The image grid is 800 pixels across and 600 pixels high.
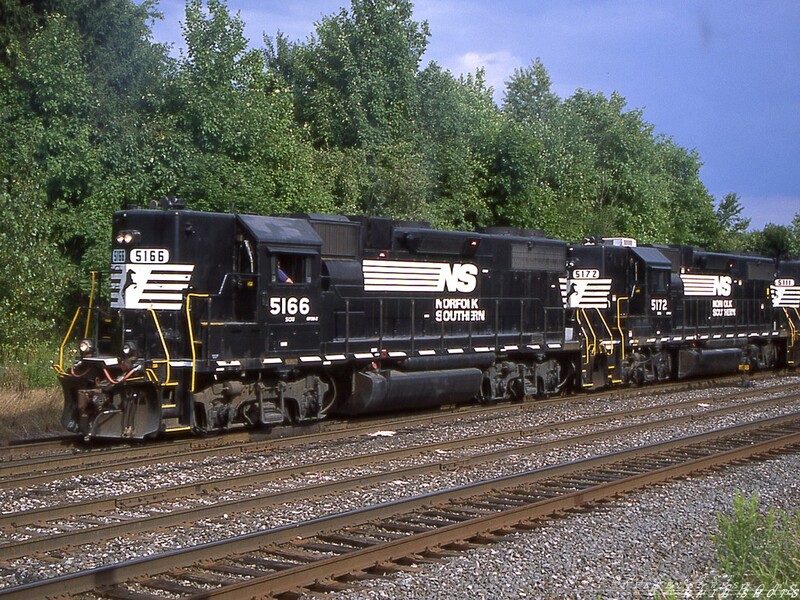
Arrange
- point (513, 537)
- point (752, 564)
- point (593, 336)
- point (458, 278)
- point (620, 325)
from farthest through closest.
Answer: point (620, 325), point (593, 336), point (458, 278), point (513, 537), point (752, 564)

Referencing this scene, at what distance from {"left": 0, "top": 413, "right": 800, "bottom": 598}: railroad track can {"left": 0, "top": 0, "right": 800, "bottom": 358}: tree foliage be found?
6.68m

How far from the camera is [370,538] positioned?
25.8 feet

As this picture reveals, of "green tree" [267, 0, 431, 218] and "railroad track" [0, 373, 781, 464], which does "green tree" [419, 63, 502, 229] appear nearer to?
"green tree" [267, 0, 431, 218]

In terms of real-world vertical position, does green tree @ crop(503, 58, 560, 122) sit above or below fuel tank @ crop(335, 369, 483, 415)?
above

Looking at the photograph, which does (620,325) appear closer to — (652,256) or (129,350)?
(652,256)

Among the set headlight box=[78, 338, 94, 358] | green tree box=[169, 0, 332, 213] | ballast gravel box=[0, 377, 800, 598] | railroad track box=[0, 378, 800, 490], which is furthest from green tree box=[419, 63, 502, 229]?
ballast gravel box=[0, 377, 800, 598]

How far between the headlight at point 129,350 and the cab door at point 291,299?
74.5 inches

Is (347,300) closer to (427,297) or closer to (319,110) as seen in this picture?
(427,297)

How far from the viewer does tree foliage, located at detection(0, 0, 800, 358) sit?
19250 millimetres

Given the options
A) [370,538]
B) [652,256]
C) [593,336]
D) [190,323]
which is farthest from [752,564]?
[652,256]

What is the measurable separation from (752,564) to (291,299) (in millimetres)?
8756

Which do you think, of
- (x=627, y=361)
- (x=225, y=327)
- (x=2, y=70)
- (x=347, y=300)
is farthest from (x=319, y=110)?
(x=225, y=327)

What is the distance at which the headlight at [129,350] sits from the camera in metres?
12.4

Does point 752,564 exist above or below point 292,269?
below
